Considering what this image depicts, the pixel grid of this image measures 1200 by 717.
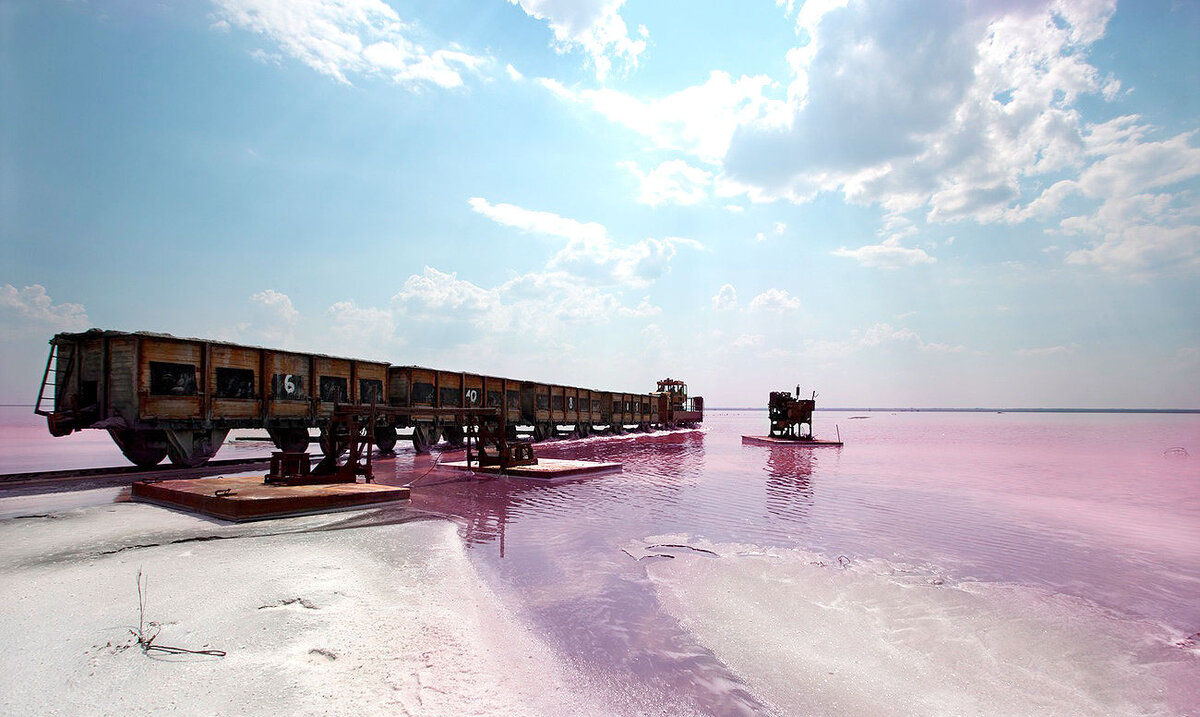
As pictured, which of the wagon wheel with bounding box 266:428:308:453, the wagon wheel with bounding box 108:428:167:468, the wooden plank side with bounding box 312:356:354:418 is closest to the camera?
the wagon wheel with bounding box 108:428:167:468

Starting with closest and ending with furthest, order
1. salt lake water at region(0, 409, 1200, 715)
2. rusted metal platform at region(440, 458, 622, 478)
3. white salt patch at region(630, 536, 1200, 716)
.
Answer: white salt patch at region(630, 536, 1200, 716), salt lake water at region(0, 409, 1200, 715), rusted metal platform at region(440, 458, 622, 478)

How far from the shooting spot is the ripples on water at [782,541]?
4.54m

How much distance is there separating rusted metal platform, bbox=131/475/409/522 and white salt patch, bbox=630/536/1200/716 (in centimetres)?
582

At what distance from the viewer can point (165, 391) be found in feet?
45.3

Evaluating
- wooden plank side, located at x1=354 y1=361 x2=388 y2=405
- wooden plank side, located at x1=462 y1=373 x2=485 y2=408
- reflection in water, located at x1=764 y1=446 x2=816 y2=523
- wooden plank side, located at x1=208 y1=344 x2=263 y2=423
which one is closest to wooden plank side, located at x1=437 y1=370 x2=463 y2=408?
wooden plank side, located at x1=462 y1=373 x2=485 y2=408

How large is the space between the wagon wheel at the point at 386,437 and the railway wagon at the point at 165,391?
3.77 metres

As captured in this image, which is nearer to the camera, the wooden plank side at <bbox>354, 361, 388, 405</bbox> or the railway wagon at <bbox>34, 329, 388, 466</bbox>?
the railway wagon at <bbox>34, 329, 388, 466</bbox>

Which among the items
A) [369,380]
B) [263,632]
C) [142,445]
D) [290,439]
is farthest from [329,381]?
[263,632]

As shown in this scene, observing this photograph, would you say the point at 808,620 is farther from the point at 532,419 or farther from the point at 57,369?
the point at 532,419

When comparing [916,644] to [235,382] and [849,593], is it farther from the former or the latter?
[235,382]

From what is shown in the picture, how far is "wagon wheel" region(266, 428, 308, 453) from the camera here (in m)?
17.2

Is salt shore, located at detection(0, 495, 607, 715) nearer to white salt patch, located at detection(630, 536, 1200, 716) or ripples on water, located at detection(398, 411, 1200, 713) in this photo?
ripples on water, located at detection(398, 411, 1200, 713)

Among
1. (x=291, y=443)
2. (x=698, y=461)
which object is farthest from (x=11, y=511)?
(x=698, y=461)

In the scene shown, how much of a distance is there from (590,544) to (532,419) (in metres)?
21.5
